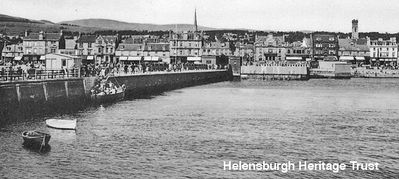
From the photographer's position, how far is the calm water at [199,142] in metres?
31.4

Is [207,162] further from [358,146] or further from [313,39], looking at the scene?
[313,39]

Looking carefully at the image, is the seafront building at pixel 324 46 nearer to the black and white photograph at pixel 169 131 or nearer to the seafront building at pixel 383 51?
the seafront building at pixel 383 51

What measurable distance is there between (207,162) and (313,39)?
16000cm

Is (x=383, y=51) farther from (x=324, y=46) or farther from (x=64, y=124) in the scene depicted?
(x=64, y=124)

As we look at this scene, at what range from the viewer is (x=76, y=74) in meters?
65.4

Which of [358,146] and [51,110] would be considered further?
[51,110]

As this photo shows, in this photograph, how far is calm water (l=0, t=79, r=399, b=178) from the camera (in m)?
31.4

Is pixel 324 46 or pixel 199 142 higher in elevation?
pixel 324 46

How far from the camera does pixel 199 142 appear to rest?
40.2 m

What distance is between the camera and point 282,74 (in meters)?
162

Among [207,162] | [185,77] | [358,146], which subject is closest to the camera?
[207,162]

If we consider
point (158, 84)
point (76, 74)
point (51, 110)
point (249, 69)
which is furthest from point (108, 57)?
point (51, 110)

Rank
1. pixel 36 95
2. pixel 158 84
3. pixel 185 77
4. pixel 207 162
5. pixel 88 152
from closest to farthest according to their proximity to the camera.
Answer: pixel 207 162
pixel 88 152
pixel 36 95
pixel 158 84
pixel 185 77

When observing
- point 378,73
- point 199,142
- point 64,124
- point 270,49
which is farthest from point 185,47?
point 199,142
